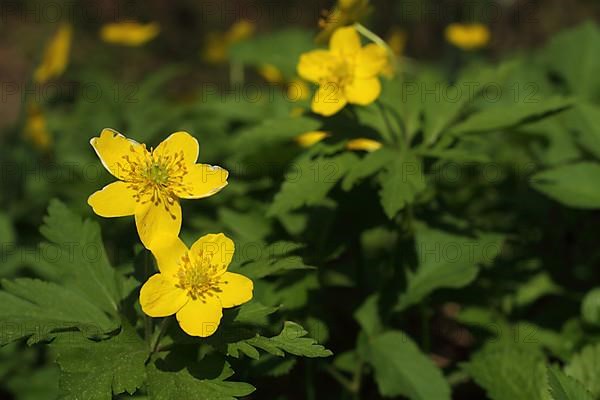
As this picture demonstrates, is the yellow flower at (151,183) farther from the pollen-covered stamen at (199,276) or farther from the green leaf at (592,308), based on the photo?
the green leaf at (592,308)

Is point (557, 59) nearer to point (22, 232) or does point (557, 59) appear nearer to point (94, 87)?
point (94, 87)

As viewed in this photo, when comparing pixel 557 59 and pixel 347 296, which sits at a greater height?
pixel 557 59

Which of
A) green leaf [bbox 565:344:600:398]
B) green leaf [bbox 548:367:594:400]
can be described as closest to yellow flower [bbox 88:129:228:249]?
green leaf [bbox 548:367:594:400]

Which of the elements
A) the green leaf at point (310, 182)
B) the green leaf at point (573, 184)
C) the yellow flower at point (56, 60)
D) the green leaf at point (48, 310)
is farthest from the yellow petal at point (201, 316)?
the yellow flower at point (56, 60)

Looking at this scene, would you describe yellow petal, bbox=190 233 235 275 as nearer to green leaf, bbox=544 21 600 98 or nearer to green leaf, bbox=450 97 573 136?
green leaf, bbox=450 97 573 136

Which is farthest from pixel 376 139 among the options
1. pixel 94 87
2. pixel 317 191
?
pixel 94 87
